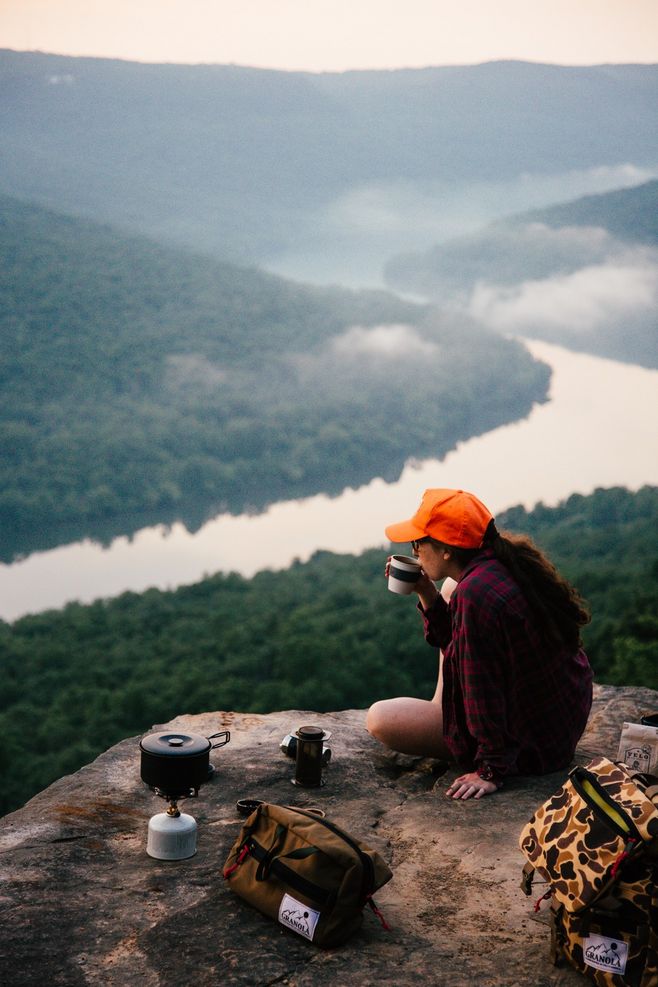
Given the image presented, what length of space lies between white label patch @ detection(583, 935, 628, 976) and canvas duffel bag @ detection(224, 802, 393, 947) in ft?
1.76

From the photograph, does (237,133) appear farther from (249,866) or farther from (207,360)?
(249,866)

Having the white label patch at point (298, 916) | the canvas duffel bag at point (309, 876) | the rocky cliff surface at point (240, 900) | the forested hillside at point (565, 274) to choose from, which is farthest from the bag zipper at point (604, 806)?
the forested hillside at point (565, 274)

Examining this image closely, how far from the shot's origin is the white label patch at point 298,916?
2432 millimetres

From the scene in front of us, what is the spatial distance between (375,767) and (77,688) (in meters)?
16.9

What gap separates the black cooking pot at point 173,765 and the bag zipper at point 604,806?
1083mm

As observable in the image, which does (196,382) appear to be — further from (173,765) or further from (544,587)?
(173,765)

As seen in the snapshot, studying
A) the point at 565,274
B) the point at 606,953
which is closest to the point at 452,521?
the point at 606,953

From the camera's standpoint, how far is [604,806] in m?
2.28

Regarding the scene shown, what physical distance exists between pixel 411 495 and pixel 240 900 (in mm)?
42537

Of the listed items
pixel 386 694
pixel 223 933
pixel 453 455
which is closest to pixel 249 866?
pixel 223 933

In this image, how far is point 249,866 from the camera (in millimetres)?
2631

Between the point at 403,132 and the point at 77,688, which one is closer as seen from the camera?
the point at 77,688

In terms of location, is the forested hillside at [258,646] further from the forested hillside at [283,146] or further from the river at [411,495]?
the forested hillside at [283,146]

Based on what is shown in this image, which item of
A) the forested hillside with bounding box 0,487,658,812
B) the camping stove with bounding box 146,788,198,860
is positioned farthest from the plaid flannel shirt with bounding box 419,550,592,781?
the forested hillside with bounding box 0,487,658,812
